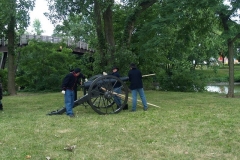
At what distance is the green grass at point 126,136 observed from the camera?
588 centimetres

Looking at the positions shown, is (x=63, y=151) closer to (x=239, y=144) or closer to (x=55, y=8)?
(x=239, y=144)

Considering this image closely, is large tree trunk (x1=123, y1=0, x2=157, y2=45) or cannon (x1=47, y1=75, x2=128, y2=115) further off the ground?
large tree trunk (x1=123, y1=0, x2=157, y2=45)

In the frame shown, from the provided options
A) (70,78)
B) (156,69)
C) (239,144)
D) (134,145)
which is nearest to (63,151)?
(134,145)

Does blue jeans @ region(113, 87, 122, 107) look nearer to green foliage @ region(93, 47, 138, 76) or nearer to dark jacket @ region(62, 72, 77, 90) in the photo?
dark jacket @ region(62, 72, 77, 90)

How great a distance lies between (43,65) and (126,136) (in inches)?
751

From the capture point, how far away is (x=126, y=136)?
23.3ft

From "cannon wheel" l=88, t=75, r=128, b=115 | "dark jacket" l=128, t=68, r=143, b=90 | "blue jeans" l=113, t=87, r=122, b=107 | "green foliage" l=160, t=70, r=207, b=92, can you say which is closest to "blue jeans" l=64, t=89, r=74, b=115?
"cannon wheel" l=88, t=75, r=128, b=115

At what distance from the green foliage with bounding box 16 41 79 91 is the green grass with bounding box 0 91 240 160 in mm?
15113

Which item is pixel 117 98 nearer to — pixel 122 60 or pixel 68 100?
pixel 68 100

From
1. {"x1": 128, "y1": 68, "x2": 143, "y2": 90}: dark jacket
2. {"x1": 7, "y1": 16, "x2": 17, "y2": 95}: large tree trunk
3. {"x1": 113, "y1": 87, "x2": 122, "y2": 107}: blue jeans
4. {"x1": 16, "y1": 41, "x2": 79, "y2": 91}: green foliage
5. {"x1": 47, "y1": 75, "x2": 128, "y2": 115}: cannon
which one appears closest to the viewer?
{"x1": 47, "y1": 75, "x2": 128, "y2": 115}: cannon

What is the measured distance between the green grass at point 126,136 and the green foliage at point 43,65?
15113 mm

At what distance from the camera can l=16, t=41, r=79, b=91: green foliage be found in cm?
2436

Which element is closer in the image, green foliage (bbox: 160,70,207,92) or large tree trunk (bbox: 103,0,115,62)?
large tree trunk (bbox: 103,0,115,62)

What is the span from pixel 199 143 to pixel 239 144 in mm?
748
